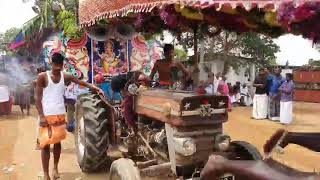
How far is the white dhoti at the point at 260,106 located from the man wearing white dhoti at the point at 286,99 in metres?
0.95

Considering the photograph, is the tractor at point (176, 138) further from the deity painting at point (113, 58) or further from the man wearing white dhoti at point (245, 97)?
the man wearing white dhoti at point (245, 97)

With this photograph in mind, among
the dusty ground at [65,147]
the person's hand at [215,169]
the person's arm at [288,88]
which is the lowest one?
the dusty ground at [65,147]

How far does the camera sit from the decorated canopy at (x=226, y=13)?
253 cm

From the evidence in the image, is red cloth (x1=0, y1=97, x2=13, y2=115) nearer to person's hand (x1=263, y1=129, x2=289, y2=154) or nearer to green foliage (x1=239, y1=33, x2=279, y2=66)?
green foliage (x1=239, y1=33, x2=279, y2=66)

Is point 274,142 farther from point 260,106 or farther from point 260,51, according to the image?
point 260,51

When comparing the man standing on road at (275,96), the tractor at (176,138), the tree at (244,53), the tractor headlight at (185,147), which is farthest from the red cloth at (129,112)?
the tree at (244,53)

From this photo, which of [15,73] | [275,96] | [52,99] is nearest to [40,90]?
[52,99]

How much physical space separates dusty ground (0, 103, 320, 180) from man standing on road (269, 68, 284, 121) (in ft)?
1.53

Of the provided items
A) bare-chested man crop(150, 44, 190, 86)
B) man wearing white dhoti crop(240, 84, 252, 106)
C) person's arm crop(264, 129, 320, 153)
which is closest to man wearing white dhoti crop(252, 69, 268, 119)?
man wearing white dhoti crop(240, 84, 252, 106)

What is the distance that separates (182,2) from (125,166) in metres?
2.04

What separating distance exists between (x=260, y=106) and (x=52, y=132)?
34.7ft

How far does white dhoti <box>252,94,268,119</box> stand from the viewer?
15.4m

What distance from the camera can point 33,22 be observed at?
13148mm

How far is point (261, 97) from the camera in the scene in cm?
1540
